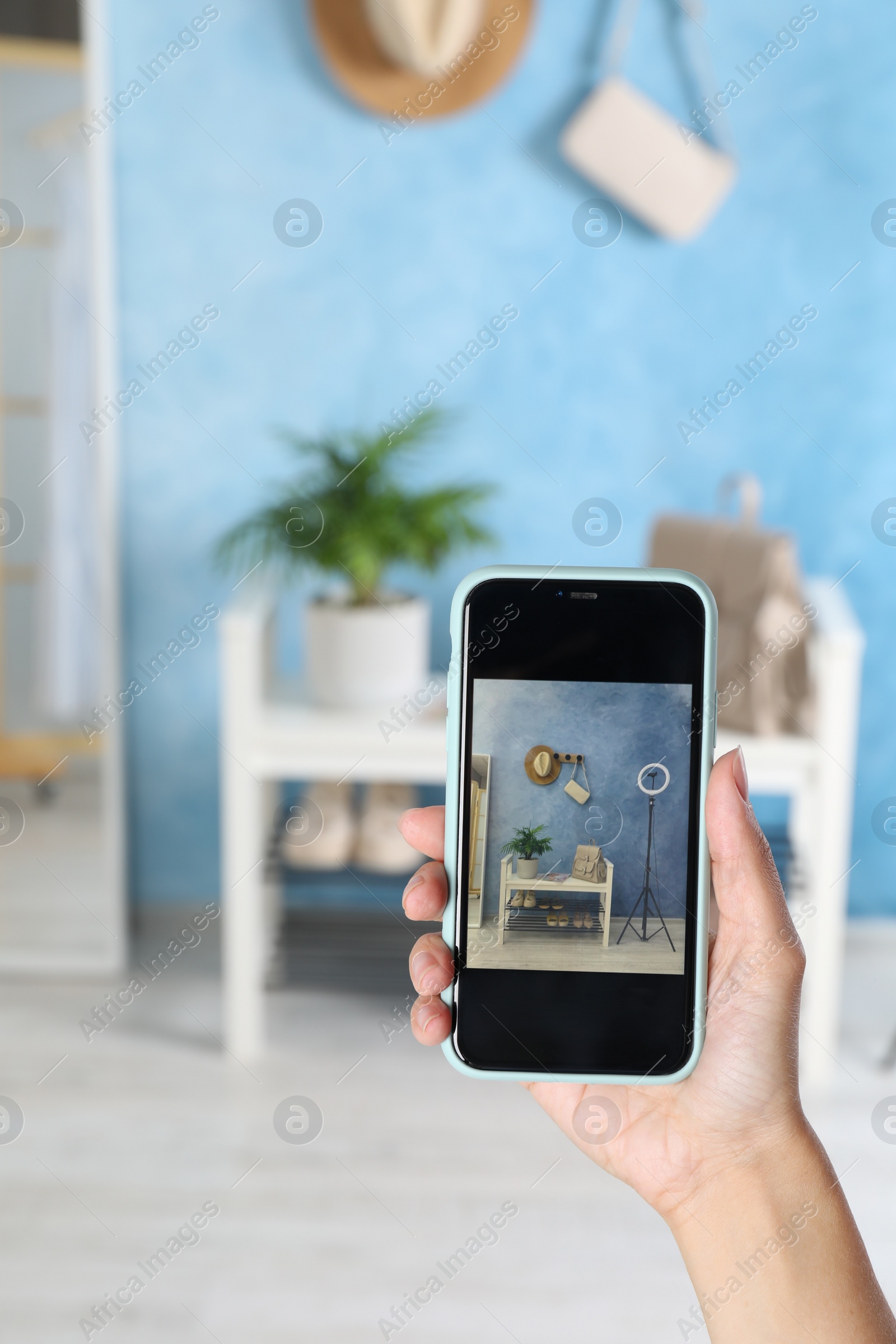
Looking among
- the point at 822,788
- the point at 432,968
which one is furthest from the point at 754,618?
the point at 432,968

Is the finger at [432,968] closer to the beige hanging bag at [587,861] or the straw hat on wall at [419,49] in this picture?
the beige hanging bag at [587,861]

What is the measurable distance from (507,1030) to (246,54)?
158cm

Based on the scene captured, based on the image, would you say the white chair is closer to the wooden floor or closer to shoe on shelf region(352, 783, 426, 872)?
shoe on shelf region(352, 783, 426, 872)

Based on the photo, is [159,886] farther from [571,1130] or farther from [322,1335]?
[571,1130]

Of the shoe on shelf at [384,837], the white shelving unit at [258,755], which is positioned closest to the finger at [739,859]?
the white shelving unit at [258,755]

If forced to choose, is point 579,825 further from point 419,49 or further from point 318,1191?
point 419,49

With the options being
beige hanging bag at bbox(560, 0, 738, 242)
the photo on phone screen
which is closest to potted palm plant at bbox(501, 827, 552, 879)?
the photo on phone screen

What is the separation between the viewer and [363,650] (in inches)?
62.7

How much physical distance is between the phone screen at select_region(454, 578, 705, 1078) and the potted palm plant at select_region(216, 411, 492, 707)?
0.94 metres

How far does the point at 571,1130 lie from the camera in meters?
0.72

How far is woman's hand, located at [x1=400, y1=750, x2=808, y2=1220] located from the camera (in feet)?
2.11

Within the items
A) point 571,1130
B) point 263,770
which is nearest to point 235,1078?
point 263,770

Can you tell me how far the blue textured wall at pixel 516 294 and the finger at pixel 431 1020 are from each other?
4.11 feet

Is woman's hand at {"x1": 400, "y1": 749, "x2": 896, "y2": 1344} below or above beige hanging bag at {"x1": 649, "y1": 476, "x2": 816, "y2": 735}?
below
